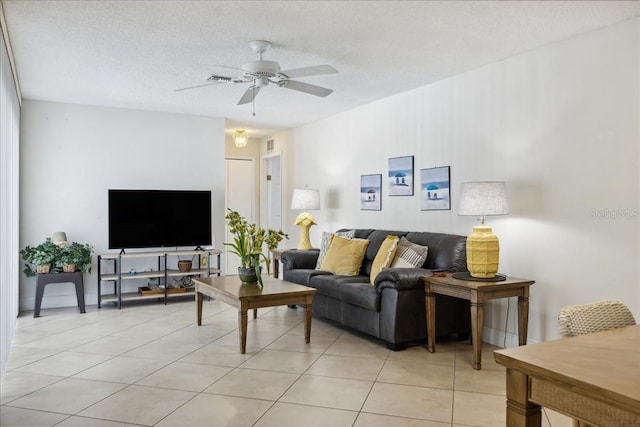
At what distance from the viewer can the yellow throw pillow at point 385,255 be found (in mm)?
4582

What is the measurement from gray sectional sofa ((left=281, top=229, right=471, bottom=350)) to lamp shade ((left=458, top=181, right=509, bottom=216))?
623mm

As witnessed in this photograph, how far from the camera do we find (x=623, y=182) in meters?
3.32

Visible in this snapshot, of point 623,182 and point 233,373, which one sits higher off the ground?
point 623,182

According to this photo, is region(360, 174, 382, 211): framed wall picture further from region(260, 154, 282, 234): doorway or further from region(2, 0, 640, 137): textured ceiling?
region(260, 154, 282, 234): doorway

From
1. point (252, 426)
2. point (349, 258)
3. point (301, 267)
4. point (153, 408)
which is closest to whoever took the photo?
point (252, 426)

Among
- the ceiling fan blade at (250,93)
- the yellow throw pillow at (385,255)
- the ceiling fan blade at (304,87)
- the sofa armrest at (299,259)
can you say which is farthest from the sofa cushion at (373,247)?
the ceiling fan blade at (250,93)

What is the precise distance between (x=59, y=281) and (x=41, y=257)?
32 centimetres

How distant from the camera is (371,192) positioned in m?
5.89

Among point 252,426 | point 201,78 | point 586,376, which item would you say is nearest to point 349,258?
point 201,78

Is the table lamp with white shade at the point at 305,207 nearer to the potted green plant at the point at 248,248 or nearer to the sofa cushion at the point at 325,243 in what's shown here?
the sofa cushion at the point at 325,243

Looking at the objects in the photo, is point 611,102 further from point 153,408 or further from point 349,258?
point 153,408

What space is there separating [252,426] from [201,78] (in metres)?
3.35

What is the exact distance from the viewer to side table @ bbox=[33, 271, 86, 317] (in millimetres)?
5379

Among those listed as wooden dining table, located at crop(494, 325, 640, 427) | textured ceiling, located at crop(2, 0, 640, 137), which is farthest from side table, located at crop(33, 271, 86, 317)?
wooden dining table, located at crop(494, 325, 640, 427)
